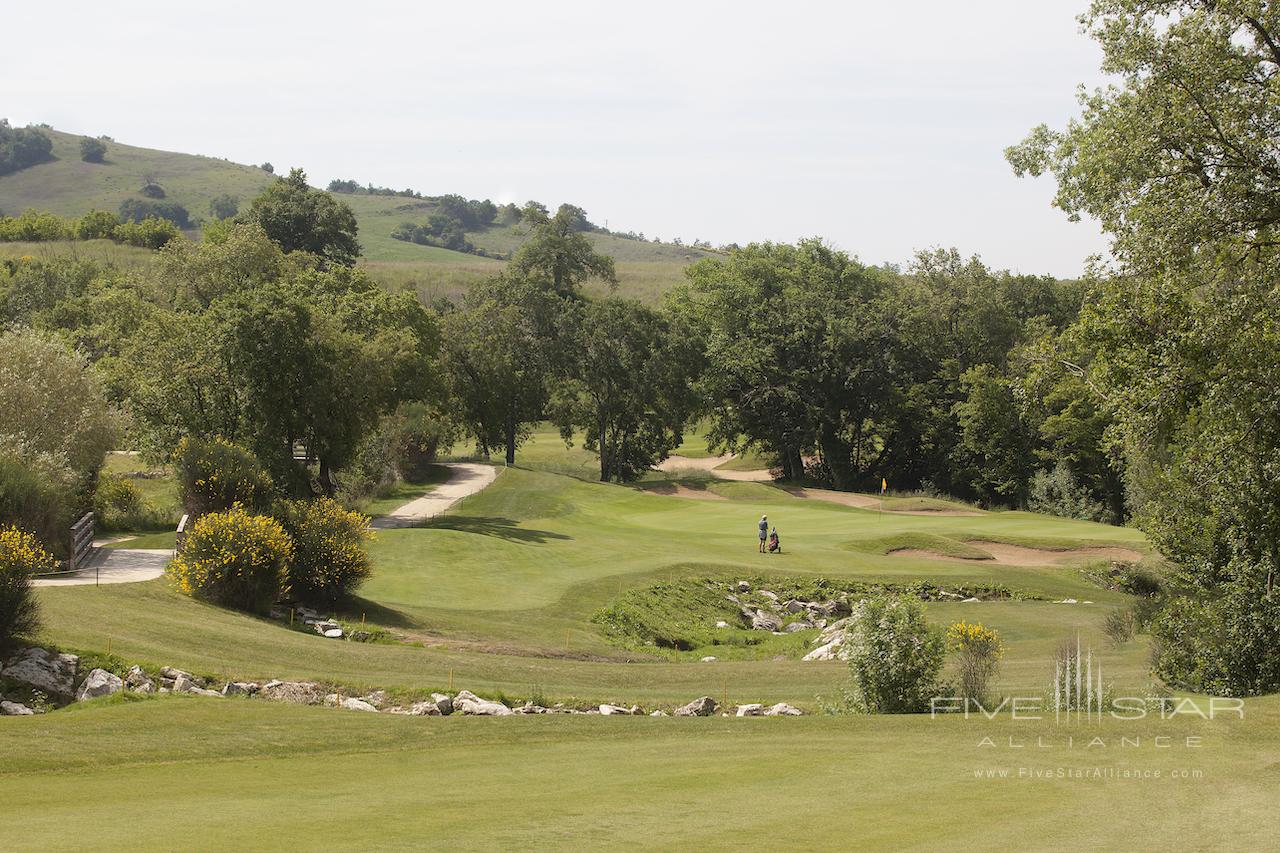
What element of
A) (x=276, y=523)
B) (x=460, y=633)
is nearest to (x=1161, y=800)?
(x=460, y=633)

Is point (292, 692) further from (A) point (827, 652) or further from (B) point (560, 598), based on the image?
(B) point (560, 598)

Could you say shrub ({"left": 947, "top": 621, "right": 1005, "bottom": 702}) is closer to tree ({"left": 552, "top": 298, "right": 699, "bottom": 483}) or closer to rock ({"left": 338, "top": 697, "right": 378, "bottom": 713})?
rock ({"left": 338, "top": 697, "right": 378, "bottom": 713})

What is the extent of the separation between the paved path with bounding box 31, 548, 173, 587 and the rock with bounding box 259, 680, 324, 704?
386 inches

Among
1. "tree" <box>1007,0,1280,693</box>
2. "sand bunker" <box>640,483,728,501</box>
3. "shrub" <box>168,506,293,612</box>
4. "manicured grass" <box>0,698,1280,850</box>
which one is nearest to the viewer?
"manicured grass" <box>0,698,1280,850</box>

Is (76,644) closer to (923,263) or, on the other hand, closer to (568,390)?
(568,390)

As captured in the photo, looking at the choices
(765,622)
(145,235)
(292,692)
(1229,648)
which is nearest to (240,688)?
(292,692)

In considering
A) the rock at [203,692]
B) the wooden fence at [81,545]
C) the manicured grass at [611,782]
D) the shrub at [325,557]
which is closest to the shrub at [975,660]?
the manicured grass at [611,782]

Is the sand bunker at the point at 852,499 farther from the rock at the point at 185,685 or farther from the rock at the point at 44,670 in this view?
the rock at the point at 44,670

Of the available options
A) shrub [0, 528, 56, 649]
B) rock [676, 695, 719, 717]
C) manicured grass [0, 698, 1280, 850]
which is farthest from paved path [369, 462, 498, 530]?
manicured grass [0, 698, 1280, 850]

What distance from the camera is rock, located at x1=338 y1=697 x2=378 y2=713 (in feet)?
66.6

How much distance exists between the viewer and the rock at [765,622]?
3938 cm

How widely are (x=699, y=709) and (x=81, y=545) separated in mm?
22360

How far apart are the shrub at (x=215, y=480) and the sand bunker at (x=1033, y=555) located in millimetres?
28180

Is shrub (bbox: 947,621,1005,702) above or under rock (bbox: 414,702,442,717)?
above
